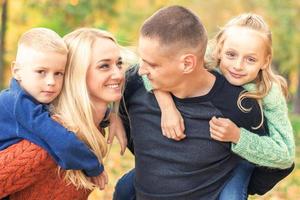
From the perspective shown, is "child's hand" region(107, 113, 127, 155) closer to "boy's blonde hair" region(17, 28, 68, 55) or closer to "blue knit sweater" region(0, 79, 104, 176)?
"blue knit sweater" region(0, 79, 104, 176)

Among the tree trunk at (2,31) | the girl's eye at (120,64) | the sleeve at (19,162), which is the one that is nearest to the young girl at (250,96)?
the girl's eye at (120,64)

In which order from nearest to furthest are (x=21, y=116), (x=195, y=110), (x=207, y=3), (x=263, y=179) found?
(x=21, y=116)
(x=195, y=110)
(x=263, y=179)
(x=207, y=3)

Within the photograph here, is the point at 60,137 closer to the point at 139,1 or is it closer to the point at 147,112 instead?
the point at 147,112

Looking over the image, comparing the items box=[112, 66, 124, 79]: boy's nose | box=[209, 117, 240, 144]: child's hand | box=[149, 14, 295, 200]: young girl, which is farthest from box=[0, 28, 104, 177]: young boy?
box=[209, 117, 240, 144]: child's hand

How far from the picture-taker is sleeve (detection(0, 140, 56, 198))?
2998 millimetres

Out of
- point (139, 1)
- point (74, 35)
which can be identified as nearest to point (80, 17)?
point (74, 35)

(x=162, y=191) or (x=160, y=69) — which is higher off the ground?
(x=160, y=69)

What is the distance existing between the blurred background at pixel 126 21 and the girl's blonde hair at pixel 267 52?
0.43 meters

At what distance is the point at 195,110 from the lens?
10.5 feet

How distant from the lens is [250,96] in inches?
122

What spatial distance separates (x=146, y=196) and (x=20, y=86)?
0.95m

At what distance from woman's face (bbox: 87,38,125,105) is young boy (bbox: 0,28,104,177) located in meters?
0.17

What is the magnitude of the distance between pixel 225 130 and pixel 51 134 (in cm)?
89

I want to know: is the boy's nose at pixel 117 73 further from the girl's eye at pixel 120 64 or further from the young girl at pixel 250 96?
the young girl at pixel 250 96
